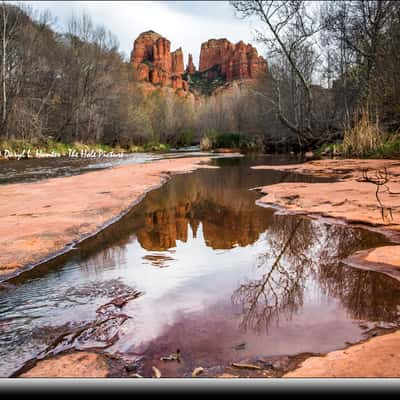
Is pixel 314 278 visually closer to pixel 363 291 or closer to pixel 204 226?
pixel 363 291

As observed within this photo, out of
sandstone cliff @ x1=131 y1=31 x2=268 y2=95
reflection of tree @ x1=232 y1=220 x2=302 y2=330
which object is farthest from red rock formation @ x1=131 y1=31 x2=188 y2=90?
reflection of tree @ x1=232 y1=220 x2=302 y2=330

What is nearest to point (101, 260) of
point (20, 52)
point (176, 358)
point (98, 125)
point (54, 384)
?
point (176, 358)

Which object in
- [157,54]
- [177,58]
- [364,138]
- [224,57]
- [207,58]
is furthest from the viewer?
[364,138]

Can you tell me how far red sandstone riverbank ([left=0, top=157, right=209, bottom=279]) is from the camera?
2287 mm

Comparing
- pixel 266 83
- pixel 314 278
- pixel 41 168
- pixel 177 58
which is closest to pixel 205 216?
pixel 314 278

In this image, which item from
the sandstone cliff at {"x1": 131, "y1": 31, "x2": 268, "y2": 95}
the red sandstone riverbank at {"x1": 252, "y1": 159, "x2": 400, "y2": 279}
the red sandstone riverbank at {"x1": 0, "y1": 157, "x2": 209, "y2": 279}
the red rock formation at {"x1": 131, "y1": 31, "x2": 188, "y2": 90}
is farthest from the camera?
the sandstone cliff at {"x1": 131, "y1": 31, "x2": 268, "y2": 95}

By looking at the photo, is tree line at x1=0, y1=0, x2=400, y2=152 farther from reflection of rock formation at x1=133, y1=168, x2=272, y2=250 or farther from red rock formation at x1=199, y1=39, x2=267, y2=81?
reflection of rock formation at x1=133, y1=168, x2=272, y2=250

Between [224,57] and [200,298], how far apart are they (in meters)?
6.87

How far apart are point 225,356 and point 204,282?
72 centimetres

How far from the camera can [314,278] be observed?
182 cm

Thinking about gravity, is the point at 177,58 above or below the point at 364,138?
above

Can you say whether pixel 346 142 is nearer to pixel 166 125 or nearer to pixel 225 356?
pixel 225 356

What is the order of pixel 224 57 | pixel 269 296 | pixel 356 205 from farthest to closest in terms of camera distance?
1. pixel 224 57
2. pixel 356 205
3. pixel 269 296

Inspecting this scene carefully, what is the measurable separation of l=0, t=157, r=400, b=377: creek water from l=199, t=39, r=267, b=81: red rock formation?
1.90 metres
